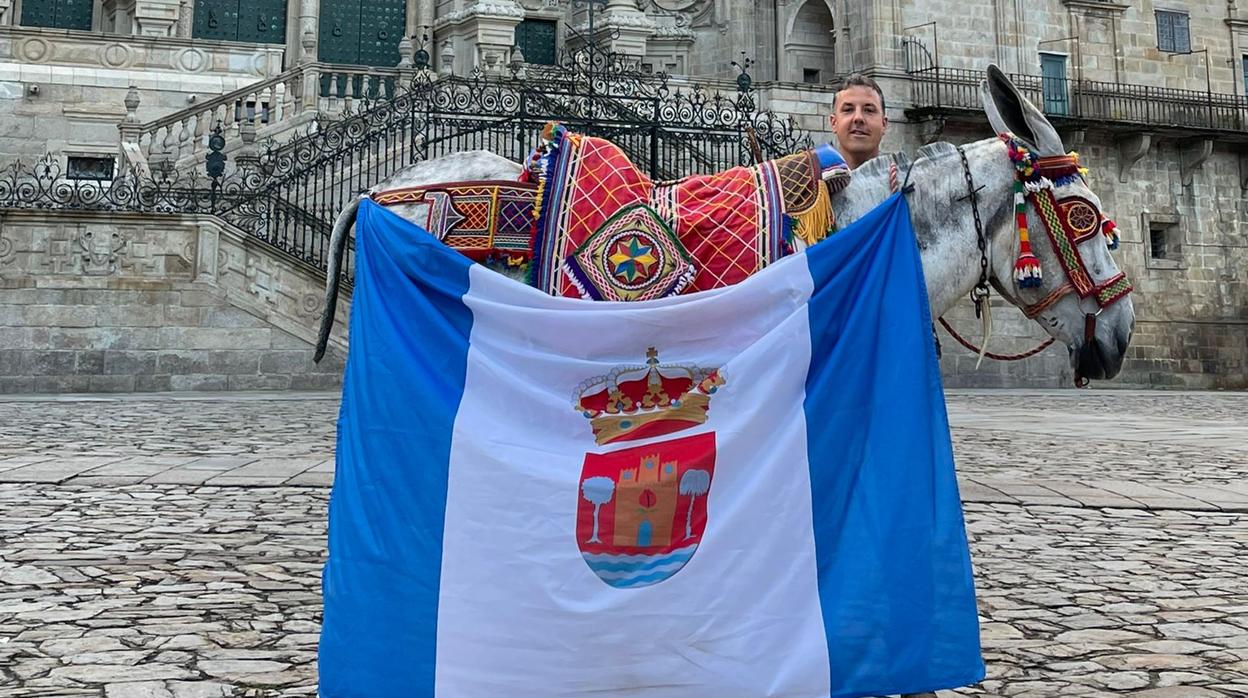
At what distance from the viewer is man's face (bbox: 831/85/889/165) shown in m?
4.24

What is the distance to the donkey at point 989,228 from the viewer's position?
13.0 ft

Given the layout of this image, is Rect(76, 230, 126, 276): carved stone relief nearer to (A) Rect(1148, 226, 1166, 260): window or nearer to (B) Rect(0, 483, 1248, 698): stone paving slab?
(B) Rect(0, 483, 1248, 698): stone paving slab

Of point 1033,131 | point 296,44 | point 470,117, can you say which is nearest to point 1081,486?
point 1033,131

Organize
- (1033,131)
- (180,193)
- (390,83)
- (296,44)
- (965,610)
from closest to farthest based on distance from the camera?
(965,610)
(1033,131)
(180,193)
(390,83)
(296,44)

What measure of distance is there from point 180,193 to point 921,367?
1878 cm

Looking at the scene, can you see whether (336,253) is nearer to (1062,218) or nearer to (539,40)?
(1062,218)

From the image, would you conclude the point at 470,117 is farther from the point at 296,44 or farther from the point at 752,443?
the point at 752,443

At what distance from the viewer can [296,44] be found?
108 ft

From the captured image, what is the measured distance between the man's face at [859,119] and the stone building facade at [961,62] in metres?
23.2

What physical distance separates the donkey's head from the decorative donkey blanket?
64 centimetres

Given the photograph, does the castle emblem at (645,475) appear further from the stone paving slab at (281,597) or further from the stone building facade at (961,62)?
the stone building facade at (961,62)

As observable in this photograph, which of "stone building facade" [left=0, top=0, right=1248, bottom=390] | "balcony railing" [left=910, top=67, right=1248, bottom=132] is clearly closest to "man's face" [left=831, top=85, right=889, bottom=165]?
"stone building facade" [left=0, top=0, right=1248, bottom=390]

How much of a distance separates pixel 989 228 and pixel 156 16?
97.5ft

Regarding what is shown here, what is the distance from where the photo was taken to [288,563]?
5.69 meters
